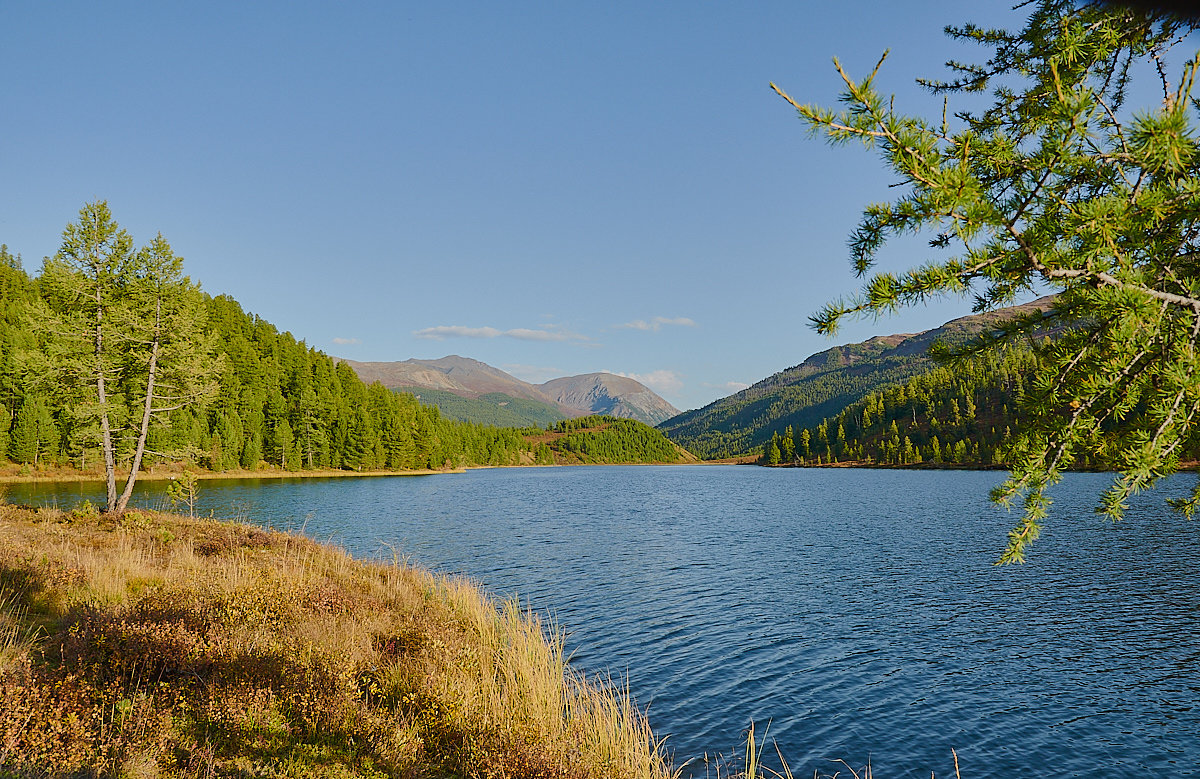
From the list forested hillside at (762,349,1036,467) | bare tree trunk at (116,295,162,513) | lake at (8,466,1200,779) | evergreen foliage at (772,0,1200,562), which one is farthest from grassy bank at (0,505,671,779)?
forested hillside at (762,349,1036,467)

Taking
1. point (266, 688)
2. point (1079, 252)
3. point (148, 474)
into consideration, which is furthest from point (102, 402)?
point (148, 474)

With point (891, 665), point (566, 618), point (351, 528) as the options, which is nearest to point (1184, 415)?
point (891, 665)

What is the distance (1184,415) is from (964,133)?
6.64ft

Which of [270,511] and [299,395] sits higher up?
[299,395]

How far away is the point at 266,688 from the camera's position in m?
7.69

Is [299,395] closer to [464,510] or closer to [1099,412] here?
[464,510]

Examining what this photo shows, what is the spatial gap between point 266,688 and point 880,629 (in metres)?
16.8

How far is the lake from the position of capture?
11.6m

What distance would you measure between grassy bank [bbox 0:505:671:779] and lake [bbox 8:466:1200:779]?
3633mm

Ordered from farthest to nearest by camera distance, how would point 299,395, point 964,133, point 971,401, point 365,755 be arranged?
point 971,401
point 299,395
point 365,755
point 964,133

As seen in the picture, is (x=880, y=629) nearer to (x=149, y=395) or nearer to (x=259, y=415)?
(x=149, y=395)

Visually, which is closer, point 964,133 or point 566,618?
point 964,133

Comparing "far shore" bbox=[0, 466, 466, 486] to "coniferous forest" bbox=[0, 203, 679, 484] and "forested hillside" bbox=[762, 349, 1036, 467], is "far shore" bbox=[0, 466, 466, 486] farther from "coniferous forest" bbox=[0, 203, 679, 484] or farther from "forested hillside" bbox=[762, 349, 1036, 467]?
"forested hillside" bbox=[762, 349, 1036, 467]

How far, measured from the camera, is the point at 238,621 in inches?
391
